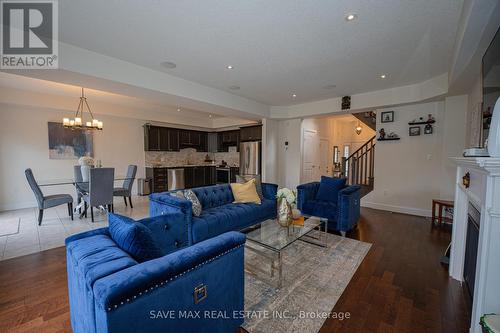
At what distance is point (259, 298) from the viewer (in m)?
1.99

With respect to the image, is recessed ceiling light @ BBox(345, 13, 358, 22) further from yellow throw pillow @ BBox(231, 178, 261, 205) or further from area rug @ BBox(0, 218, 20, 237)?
area rug @ BBox(0, 218, 20, 237)

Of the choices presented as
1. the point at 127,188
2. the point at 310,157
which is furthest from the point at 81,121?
the point at 310,157

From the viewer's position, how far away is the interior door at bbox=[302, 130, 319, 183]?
6746 millimetres

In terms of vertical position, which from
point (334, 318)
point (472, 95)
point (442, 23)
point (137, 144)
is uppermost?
point (442, 23)

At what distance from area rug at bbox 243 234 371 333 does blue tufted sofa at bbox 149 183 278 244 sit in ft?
1.75

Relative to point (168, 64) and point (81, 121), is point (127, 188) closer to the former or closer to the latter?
point (81, 121)

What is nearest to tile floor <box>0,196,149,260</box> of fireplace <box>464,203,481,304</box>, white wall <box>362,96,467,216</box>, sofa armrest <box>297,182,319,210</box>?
sofa armrest <box>297,182,319,210</box>

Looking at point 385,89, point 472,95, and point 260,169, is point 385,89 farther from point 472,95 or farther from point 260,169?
point 260,169

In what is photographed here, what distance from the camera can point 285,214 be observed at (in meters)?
2.62

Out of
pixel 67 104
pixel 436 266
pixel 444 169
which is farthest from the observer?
pixel 67 104

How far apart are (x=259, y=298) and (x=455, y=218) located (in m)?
2.28

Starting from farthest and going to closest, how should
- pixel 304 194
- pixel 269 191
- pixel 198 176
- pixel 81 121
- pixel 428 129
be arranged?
1. pixel 198 176
2. pixel 81 121
3. pixel 428 129
4. pixel 269 191
5. pixel 304 194

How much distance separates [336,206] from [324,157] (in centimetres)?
467

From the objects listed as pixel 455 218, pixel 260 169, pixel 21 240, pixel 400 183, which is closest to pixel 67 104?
pixel 21 240
